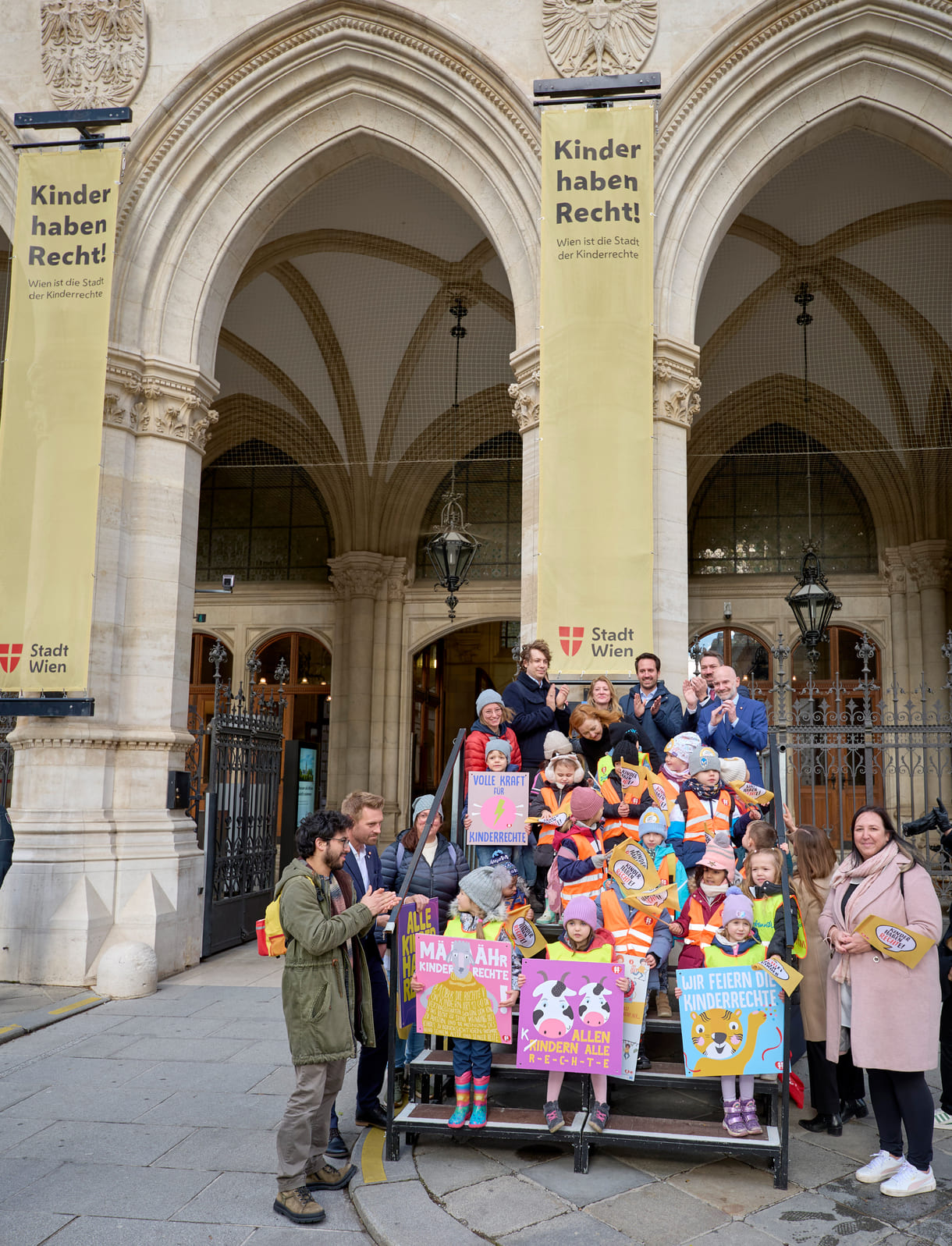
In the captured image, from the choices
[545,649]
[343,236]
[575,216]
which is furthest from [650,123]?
[343,236]

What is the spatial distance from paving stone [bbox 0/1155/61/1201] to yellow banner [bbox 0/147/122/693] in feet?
14.2

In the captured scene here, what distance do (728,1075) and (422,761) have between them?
12775 mm

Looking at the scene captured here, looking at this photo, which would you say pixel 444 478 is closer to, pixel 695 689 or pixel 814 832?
pixel 695 689

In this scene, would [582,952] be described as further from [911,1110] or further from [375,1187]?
[911,1110]

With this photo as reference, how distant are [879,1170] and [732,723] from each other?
264 centimetres

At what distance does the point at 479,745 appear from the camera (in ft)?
20.3

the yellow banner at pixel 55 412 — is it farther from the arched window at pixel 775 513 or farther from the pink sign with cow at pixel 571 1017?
the arched window at pixel 775 513

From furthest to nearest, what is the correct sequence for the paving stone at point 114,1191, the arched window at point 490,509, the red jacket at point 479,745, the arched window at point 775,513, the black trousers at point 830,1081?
the arched window at point 490,509 < the arched window at point 775,513 < the red jacket at point 479,745 < the black trousers at point 830,1081 < the paving stone at point 114,1191

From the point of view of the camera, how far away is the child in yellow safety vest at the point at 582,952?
14.1ft

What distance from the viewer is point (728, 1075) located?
14.1 feet

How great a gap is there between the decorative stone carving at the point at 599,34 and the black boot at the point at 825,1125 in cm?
820

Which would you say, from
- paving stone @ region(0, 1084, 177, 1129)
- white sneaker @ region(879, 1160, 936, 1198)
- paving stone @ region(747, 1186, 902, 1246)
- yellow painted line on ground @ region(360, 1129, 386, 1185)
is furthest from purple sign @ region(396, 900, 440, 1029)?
white sneaker @ region(879, 1160, 936, 1198)

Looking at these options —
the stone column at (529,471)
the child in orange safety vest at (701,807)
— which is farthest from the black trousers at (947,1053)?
the stone column at (529,471)

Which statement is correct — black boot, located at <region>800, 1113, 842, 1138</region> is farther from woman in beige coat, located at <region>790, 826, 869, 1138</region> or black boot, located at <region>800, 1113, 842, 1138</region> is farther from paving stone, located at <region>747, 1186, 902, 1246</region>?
paving stone, located at <region>747, 1186, 902, 1246</region>
